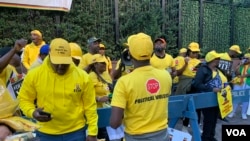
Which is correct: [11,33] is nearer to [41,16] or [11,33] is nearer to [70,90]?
[41,16]

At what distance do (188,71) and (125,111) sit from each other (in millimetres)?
4058

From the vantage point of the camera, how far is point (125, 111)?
10.2ft

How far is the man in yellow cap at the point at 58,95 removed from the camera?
3.07 metres

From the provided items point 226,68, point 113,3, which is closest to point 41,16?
point 113,3

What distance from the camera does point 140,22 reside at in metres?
9.93

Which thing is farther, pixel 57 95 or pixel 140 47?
pixel 57 95

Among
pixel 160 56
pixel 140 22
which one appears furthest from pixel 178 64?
pixel 140 22

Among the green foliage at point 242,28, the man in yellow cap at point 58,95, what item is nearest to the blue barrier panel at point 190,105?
the man in yellow cap at point 58,95

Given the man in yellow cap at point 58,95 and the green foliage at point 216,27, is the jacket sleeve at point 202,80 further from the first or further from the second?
the green foliage at point 216,27

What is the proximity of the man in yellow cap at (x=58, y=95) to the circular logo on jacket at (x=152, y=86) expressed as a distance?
0.60 m

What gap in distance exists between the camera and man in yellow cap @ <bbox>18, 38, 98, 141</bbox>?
3.07 meters

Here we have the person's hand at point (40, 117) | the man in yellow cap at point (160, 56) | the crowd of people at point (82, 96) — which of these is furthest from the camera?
the man in yellow cap at point (160, 56)

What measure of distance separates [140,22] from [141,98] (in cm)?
712

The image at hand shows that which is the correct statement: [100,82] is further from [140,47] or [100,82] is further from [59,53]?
[140,47]
